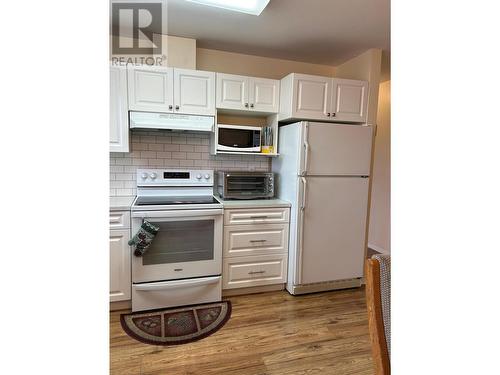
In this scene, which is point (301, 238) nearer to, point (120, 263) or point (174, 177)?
point (174, 177)

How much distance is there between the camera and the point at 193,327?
6.82 feet

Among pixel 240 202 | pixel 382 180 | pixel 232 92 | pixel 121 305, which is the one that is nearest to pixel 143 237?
pixel 121 305

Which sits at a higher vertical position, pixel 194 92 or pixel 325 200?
pixel 194 92

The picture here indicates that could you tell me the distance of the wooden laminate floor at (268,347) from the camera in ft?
5.53

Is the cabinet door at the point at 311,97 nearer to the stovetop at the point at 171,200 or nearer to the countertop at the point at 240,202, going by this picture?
the countertop at the point at 240,202

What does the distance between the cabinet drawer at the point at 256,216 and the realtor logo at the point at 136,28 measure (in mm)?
1666

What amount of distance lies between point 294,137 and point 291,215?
0.74 meters

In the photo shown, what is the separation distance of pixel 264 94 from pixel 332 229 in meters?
1.49

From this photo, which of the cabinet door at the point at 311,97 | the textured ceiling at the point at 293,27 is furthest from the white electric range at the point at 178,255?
the textured ceiling at the point at 293,27

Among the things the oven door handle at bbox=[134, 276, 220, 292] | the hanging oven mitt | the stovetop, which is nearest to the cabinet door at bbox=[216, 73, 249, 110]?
the stovetop

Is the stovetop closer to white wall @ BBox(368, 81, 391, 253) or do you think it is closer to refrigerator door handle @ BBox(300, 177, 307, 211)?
refrigerator door handle @ BBox(300, 177, 307, 211)

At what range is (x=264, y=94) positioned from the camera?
2.70 metres

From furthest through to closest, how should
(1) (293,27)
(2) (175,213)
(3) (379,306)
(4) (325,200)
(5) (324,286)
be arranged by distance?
(5) (324,286), (4) (325,200), (1) (293,27), (2) (175,213), (3) (379,306)
